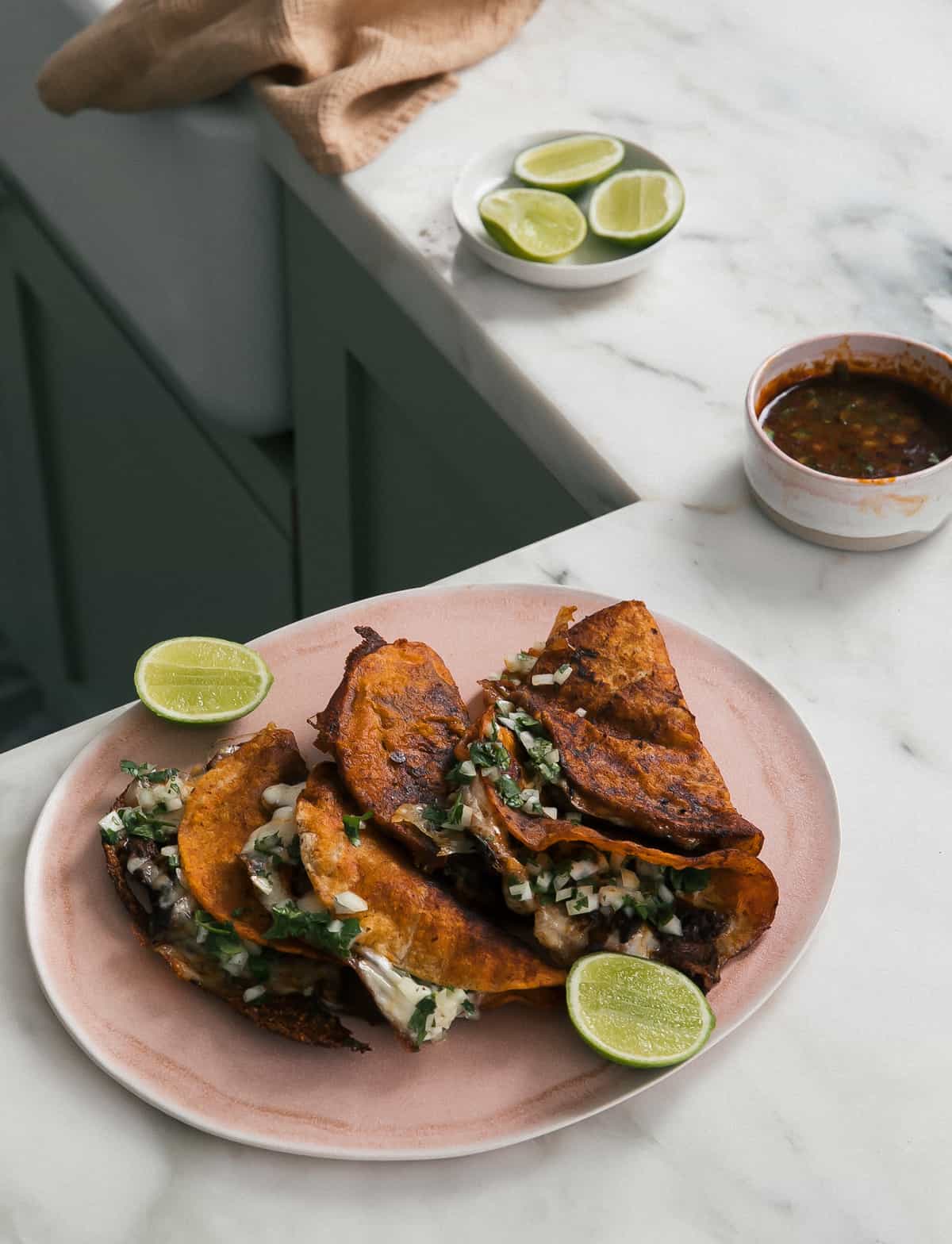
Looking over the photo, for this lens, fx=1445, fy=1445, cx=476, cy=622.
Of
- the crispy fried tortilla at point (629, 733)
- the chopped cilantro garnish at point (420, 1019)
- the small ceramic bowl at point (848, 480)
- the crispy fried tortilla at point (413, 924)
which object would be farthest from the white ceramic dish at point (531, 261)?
the chopped cilantro garnish at point (420, 1019)

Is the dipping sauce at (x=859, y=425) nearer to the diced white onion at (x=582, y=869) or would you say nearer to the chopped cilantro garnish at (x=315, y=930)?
the diced white onion at (x=582, y=869)

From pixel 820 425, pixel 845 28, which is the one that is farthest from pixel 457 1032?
pixel 845 28

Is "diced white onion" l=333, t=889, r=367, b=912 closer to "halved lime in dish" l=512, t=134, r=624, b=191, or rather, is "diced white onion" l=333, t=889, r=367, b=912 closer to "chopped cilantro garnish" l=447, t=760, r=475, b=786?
"chopped cilantro garnish" l=447, t=760, r=475, b=786

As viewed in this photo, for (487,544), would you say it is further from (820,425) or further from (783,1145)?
(783,1145)

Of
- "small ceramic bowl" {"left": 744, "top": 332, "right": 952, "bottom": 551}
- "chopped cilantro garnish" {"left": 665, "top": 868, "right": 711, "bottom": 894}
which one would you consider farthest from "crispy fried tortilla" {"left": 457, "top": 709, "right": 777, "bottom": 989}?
"small ceramic bowl" {"left": 744, "top": 332, "right": 952, "bottom": 551}

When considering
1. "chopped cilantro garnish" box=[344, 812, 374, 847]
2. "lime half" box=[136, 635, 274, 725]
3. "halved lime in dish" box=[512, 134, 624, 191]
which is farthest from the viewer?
"halved lime in dish" box=[512, 134, 624, 191]
